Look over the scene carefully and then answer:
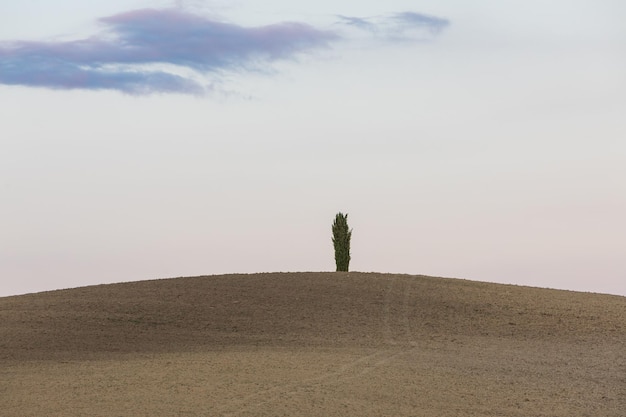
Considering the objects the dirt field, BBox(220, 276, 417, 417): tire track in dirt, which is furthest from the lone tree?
BBox(220, 276, 417, 417): tire track in dirt

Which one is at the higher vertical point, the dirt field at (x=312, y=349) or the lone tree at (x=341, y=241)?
the lone tree at (x=341, y=241)

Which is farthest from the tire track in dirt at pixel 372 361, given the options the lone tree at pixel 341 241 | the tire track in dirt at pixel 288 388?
the lone tree at pixel 341 241

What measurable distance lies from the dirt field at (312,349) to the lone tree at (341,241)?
1489 mm

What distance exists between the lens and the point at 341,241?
31.8 meters

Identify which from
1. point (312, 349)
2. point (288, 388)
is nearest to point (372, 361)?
point (312, 349)

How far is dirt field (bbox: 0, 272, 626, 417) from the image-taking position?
→ 49.6 ft

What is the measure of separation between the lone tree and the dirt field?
4.89 feet

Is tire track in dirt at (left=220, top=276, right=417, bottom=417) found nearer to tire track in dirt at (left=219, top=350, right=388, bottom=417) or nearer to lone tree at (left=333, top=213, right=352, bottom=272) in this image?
tire track in dirt at (left=219, top=350, right=388, bottom=417)

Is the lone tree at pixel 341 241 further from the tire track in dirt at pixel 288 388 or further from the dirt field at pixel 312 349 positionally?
the tire track in dirt at pixel 288 388

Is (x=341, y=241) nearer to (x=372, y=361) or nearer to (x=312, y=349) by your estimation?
(x=312, y=349)

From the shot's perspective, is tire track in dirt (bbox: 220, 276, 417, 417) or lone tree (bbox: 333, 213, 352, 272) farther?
lone tree (bbox: 333, 213, 352, 272)

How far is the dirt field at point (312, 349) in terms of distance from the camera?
15117 millimetres

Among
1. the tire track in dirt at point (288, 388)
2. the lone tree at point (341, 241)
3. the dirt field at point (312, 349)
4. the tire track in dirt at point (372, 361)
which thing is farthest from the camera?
the lone tree at point (341, 241)

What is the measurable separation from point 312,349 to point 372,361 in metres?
2.26
